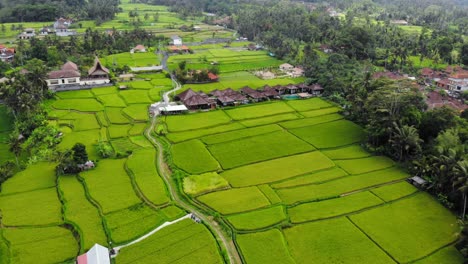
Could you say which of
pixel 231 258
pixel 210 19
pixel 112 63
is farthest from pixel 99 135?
pixel 210 19

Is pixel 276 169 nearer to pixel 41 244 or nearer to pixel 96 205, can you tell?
pixel 96 205

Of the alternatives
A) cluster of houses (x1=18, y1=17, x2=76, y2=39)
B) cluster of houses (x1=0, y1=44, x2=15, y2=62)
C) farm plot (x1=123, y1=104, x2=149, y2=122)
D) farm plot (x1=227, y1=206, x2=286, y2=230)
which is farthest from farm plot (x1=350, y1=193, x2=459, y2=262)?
cluster of houses (x1=18, y1=17, x2=76, y2=39)

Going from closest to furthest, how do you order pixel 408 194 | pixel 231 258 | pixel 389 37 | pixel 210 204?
1. pixel 231 258
2. pixel 210 204
3. pixel 408 194
4. pixel 389 37

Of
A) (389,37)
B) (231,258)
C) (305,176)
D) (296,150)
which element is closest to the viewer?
(231,258)

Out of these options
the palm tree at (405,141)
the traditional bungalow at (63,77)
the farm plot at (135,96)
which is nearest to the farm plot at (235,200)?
the palm tree at (405,141)

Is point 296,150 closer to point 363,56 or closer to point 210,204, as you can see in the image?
point 210,204

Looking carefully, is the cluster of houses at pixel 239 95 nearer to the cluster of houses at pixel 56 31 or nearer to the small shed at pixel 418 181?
the small shed at pixel 418 181
